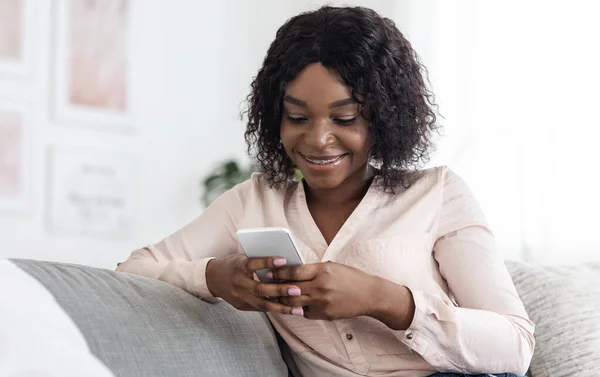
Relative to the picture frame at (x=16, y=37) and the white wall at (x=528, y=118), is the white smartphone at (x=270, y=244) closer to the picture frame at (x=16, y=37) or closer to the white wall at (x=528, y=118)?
the white wall at (x=528, y=118)

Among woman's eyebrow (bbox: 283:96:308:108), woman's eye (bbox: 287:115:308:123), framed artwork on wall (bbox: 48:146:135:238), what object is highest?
woman's eyebrow (bbox: 283:96:308:108)

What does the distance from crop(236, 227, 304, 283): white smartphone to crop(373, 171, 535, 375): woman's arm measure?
166 millimetres

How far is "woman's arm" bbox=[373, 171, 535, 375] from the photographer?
4.61 feet

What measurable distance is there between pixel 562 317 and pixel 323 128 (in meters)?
0.70

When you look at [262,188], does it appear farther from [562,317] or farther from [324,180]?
[562,317]

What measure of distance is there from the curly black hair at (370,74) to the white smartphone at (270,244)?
1.23 ft

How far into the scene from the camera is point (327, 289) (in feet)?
4.29

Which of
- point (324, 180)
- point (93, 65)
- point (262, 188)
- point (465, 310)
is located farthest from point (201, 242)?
point (93, 65)

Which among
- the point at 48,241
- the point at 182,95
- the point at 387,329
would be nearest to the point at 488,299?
the point at 387,329

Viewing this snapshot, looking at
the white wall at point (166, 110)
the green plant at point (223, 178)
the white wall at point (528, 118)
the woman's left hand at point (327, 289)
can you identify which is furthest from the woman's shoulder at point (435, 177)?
the green plant at point (223, 178)

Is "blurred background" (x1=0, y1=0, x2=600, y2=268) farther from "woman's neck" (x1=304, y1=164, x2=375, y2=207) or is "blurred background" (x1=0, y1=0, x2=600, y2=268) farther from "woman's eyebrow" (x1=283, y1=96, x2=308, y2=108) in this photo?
"woman's eyebrow" (x1=283, y1=96, x2=308, y2=108)

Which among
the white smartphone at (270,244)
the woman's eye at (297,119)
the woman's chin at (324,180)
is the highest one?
the woman's eye at (297,119)

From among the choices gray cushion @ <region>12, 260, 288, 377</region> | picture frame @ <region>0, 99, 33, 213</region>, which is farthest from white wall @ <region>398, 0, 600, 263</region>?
gray cushion @ <region>12, 260, 288, 377</region>

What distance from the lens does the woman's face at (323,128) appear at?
153cm
